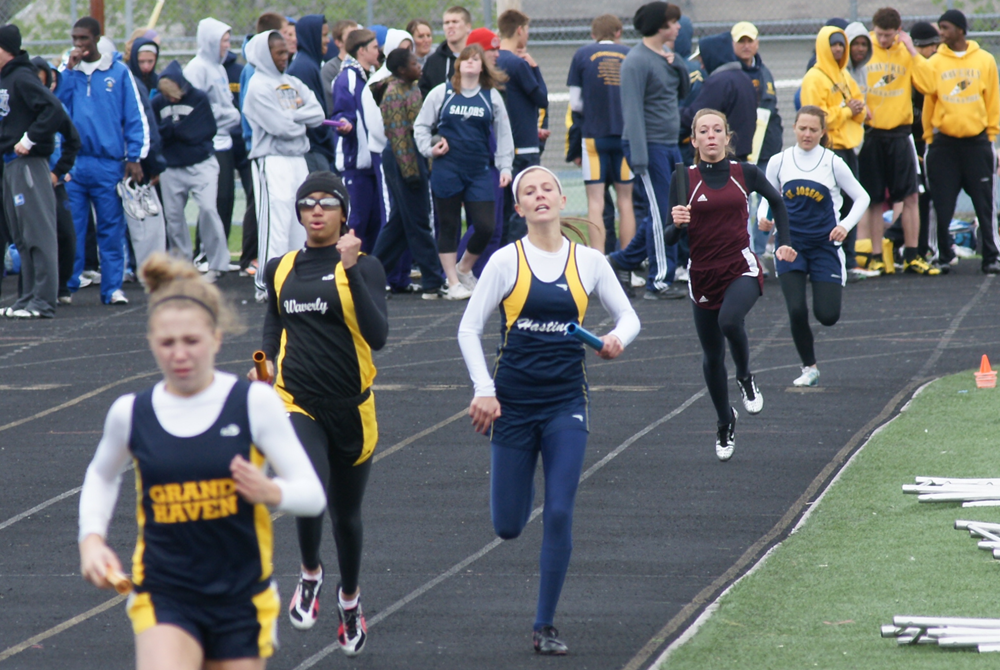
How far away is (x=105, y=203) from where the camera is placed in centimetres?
1478

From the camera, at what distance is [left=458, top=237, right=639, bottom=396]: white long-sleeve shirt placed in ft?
19.0

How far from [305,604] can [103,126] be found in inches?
390

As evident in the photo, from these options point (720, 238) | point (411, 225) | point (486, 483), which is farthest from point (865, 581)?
point (411, 225)

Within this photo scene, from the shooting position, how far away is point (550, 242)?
19.2 ft

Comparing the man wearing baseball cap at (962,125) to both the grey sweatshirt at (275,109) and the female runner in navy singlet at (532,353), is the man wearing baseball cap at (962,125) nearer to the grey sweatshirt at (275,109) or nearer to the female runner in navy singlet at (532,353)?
the grey sweatshirt at (275,109)

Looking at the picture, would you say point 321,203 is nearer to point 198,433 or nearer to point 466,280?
point 198,433

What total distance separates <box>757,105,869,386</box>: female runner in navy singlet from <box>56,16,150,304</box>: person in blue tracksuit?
6946 mm

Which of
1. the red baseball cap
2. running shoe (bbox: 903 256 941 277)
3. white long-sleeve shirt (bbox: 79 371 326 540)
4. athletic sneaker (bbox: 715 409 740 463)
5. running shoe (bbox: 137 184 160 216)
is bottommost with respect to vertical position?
running shoe (bbox: 903 256 941 277)

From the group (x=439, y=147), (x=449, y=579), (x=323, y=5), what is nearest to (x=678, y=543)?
(x=449, y=579)

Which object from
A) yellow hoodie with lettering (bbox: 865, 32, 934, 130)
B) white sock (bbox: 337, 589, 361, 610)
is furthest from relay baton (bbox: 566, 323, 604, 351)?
yellow hoodie with lettering (bbox: 865, 32, 934, 130)

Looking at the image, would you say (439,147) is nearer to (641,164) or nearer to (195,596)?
(641,164)

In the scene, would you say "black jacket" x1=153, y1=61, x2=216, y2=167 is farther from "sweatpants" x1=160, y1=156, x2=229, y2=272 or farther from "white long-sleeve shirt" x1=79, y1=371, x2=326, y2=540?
"white long-sleeve shirt" x1=79, y1=371, x2=326, y2=540

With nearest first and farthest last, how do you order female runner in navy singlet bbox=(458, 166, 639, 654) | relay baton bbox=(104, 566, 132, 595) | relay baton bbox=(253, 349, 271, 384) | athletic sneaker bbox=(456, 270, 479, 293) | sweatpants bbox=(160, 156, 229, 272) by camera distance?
relay baton bbox=(104, 566, 132, 595)
relay baton bbox=(253, 349, 271, 384)
female runner in navy singlet bbox=(458, 166, 639, 654)
athletic sneaker bbox=(456, 270, 479, 293)
sweatpants bbox=(160, 156, 229, 272)

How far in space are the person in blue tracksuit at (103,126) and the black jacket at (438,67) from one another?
2.86 m
